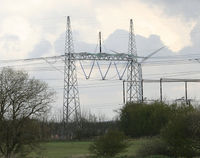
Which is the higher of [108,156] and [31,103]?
[31,103]

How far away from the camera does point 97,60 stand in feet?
214

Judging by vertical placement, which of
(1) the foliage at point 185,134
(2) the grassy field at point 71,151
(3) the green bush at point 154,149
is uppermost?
(1) the foliage at point 185,134

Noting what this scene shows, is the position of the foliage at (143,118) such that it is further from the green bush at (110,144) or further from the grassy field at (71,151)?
the green bush at (110,144)

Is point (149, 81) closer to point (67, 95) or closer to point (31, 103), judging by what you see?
point (67, 95)

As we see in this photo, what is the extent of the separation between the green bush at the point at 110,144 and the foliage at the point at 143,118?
35.5 m

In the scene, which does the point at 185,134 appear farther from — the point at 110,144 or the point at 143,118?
the point at 143,118

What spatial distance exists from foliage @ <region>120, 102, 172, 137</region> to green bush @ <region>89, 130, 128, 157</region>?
3550 centimetres

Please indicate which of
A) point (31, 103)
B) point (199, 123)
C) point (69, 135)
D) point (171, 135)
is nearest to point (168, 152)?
point (171, 135)

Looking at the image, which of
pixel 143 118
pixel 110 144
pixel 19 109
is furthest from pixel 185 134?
pixel 143 118

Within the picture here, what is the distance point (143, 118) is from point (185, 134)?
4302 cm

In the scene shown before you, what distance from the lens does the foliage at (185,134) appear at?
40156 mm

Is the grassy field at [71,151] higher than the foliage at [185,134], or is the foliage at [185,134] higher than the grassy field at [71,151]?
the foliage at [185,134]

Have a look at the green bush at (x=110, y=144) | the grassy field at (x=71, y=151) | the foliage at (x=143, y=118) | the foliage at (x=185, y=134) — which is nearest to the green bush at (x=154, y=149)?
the green bush at (x=110, y=144)

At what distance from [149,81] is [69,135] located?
60.7 ft
